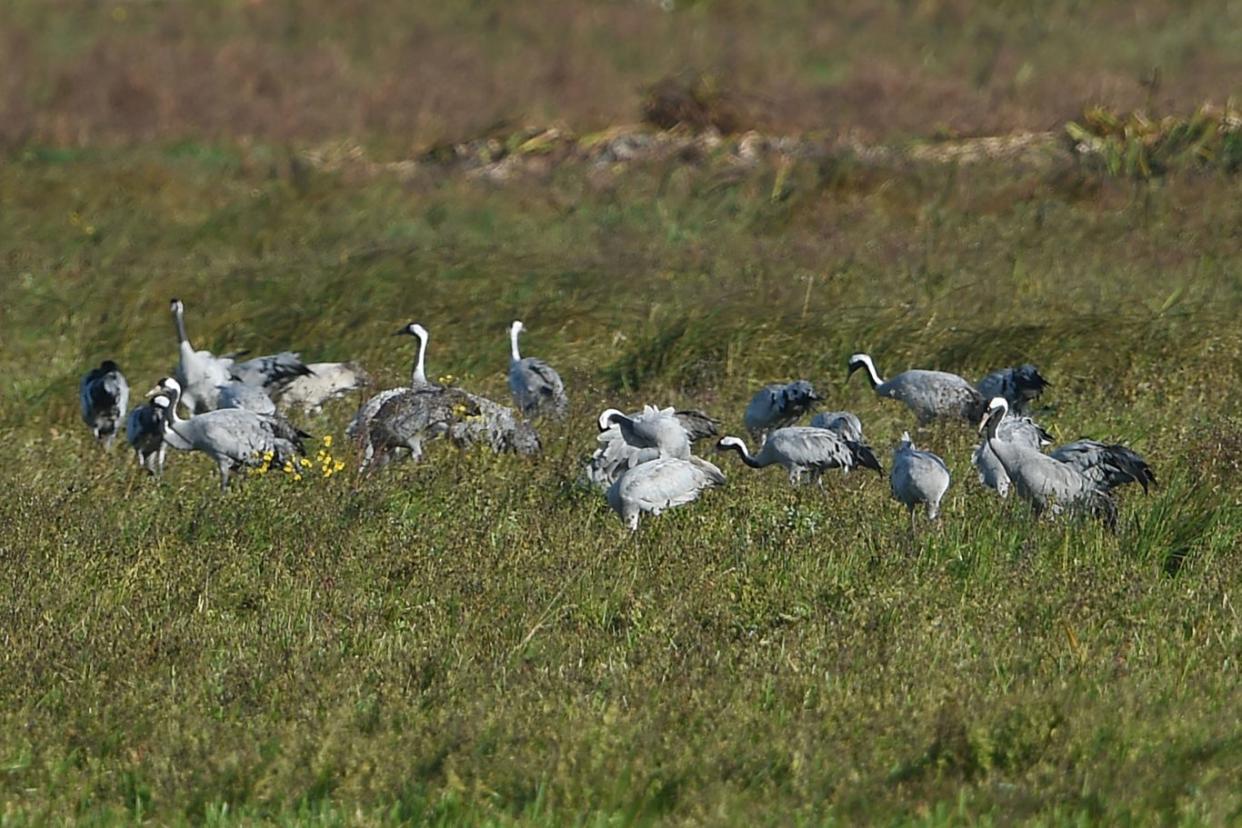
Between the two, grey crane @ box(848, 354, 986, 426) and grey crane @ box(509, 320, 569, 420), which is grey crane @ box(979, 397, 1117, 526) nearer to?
grey crane @ box(848, 354, 986, 426)

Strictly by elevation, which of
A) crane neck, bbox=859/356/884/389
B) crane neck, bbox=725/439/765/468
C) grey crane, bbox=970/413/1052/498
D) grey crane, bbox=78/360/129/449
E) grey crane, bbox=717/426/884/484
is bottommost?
grey crane, bbox=78/360/129/449

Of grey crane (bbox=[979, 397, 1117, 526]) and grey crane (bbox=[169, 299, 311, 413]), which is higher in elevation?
grey crane (bbox=[979, 397, 1117, 526])

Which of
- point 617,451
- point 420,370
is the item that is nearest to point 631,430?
point 617,451

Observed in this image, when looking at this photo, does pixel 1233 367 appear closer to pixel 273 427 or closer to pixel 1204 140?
pixel 273 427

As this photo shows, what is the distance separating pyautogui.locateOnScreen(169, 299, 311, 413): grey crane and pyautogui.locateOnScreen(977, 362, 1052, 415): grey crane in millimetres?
4382

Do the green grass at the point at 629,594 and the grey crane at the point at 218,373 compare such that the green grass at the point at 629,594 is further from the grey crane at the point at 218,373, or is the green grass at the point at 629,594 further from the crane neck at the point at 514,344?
the grey crane at the point at 218,373

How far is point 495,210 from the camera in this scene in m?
19.7

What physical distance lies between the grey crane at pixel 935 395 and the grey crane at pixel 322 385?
358 cm

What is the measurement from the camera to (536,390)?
12117 millimetres

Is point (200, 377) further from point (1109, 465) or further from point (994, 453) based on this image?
point (1109, 465)

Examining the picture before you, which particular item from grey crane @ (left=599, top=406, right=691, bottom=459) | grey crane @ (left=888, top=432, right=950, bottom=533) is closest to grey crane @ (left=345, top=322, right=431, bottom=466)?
grey crane @ (left=599, top=406, right=691, bottom=459)

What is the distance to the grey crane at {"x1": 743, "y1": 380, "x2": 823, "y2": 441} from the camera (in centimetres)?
1107

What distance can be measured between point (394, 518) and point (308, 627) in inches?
70.5

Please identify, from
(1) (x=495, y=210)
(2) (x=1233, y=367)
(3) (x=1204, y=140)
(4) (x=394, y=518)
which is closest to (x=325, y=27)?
(1) (x=495, y=210)
